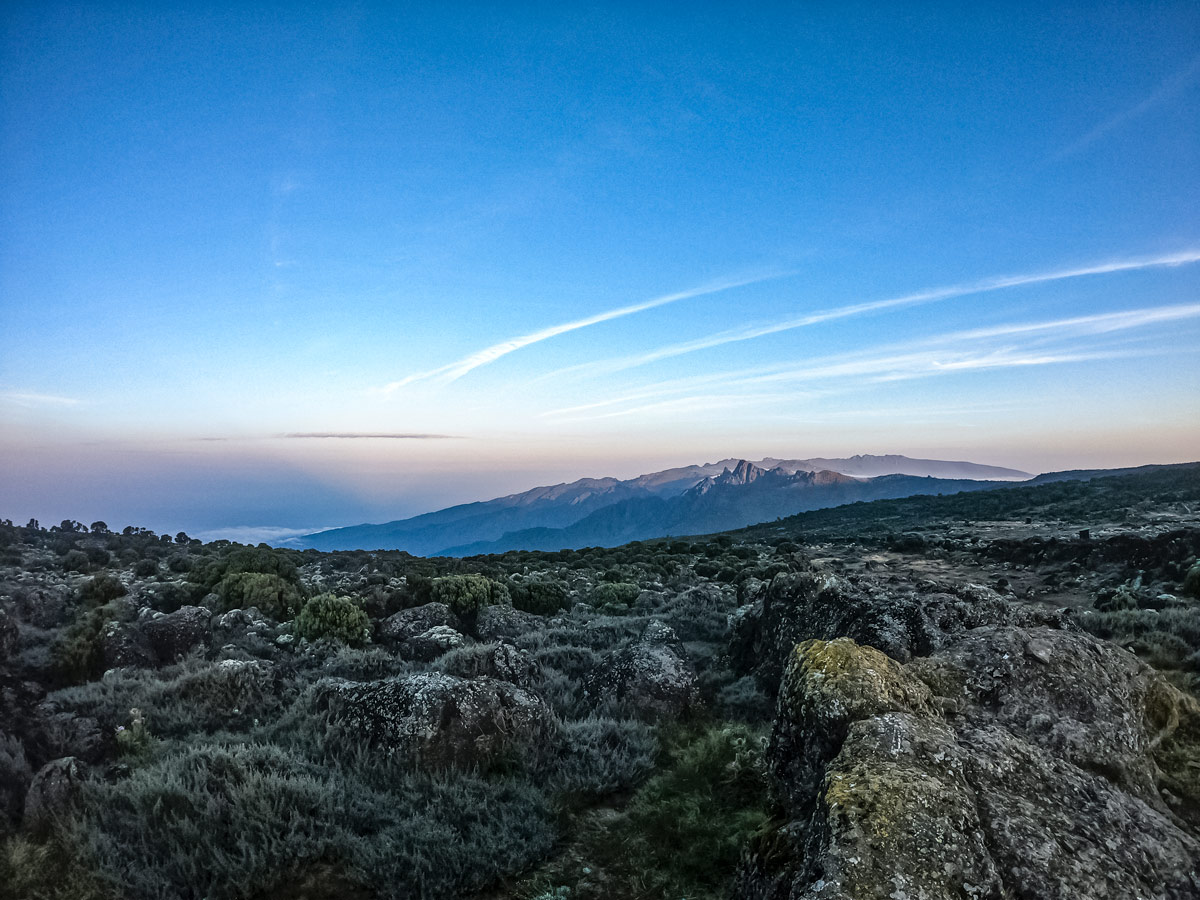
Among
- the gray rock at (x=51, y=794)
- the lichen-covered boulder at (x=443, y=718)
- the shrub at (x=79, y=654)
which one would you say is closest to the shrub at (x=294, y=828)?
the gray rock at (x=51, y=794)

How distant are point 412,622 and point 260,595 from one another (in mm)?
5068

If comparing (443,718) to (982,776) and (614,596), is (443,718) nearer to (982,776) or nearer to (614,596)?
(982,776)

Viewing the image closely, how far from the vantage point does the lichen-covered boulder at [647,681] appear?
29.9 ft

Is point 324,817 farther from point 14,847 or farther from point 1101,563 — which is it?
point 1101,563

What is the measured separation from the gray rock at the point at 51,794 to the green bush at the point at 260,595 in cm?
915

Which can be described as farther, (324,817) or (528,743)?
(528,743)

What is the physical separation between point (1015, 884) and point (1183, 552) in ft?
76.8

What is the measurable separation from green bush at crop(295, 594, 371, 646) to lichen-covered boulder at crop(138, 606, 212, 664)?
1778 mm

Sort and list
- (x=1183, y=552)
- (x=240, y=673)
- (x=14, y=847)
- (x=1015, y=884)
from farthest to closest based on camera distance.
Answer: (x=1183, y=552) < (x=240, y=673) < (x=14, y=847) < (x=1015, y=884)

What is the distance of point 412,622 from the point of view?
43.3 feet

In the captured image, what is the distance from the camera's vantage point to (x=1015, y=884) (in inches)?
136

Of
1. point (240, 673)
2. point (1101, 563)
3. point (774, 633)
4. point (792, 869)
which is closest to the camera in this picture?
point (792, 869)

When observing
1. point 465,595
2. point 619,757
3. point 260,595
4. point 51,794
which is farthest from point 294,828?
point 260,595

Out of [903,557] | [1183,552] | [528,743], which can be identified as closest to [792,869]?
[528,743]
